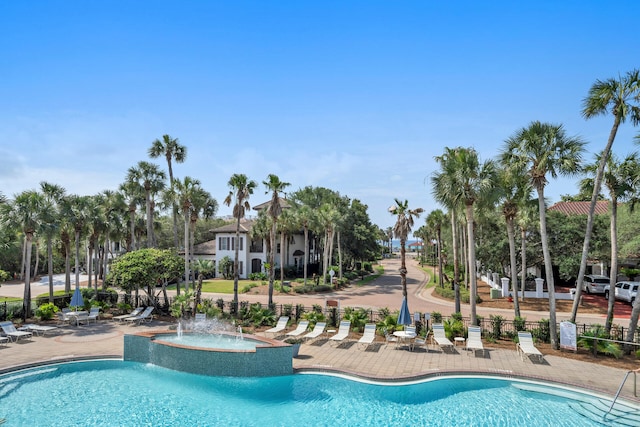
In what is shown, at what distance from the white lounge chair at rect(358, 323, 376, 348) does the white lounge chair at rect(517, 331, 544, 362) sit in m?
6.17

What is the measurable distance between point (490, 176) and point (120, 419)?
17.3m

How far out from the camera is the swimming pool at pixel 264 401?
36.3 feet

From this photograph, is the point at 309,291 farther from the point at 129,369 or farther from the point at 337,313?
the point at 129,369

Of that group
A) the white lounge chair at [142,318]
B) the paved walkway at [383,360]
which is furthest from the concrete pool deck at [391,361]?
the white lounge chair at [142,318]

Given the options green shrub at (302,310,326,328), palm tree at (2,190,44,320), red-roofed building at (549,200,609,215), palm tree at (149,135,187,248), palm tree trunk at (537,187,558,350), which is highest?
palm tree at (149,135,187,248)

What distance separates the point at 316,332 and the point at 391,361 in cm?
452

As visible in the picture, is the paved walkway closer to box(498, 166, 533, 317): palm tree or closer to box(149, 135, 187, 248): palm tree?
box(498, 166, 533, 317): palm tree

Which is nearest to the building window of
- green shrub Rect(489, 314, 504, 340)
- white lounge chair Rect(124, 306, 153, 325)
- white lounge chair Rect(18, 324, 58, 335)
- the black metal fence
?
the black metal fence

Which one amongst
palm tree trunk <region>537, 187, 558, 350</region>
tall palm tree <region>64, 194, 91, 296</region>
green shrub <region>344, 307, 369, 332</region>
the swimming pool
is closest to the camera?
the swimming pool

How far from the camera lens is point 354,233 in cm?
5131

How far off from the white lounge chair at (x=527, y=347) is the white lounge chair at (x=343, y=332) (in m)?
7.40

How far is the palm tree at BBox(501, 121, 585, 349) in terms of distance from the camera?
54.9 ft

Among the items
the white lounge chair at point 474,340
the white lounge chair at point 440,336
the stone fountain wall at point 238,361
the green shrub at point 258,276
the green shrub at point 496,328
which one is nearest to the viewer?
the stone fountain wall at point 238,361

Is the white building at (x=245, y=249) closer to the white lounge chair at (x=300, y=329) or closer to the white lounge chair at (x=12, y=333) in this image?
the white lounge chair at (x=300, y=329)
